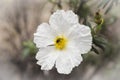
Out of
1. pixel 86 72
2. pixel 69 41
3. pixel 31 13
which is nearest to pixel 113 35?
pixel 86 72

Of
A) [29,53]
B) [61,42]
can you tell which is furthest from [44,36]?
[29,53]

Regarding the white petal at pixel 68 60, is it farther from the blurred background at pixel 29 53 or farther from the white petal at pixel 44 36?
the blurred background at pixel 29 53

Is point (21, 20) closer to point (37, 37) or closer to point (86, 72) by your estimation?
point (86, 72)

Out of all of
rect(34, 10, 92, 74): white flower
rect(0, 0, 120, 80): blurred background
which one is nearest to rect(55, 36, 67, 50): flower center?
rect(34, 10, 92, 74): white flower

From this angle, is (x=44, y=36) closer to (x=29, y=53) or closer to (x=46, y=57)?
(x=46, y=57)

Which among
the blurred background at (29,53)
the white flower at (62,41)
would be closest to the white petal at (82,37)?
the white flower at (62,41)

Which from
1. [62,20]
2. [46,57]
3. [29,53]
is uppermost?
[62,20]

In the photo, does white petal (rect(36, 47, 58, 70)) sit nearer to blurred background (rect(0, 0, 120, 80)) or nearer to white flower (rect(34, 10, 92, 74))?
white flower (rect(34, 10, 92, 74))

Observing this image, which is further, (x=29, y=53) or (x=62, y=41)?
(x=29, y=53)
